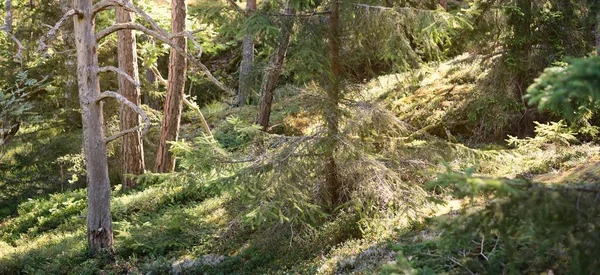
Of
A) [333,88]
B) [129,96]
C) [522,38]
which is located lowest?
[129,96]

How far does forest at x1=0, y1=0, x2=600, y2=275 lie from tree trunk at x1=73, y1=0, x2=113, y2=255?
0.10 feet

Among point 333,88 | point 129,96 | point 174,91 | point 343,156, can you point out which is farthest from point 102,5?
point 343,156

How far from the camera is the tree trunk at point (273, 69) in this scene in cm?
787

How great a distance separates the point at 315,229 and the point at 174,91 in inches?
278

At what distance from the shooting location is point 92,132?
9.61 m

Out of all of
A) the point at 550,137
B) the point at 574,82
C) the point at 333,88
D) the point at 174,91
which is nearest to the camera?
the point at 574,82

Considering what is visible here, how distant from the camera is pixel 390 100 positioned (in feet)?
47.0

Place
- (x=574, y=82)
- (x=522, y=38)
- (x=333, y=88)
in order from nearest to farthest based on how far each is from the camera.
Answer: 1. (x=574, y=82)
2. (x=333, y=88)
3. (x=522, y=38)

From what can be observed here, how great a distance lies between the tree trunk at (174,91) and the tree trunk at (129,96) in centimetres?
66

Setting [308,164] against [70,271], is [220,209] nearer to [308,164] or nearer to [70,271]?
[70,271]

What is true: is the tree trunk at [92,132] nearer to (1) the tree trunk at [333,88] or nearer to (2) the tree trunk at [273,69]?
(2) the tree trunk at [273,69]

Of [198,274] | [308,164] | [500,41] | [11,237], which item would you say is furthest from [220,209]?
[500,41]

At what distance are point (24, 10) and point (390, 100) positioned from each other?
38.1 feet

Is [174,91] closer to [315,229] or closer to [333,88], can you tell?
[333,88]
